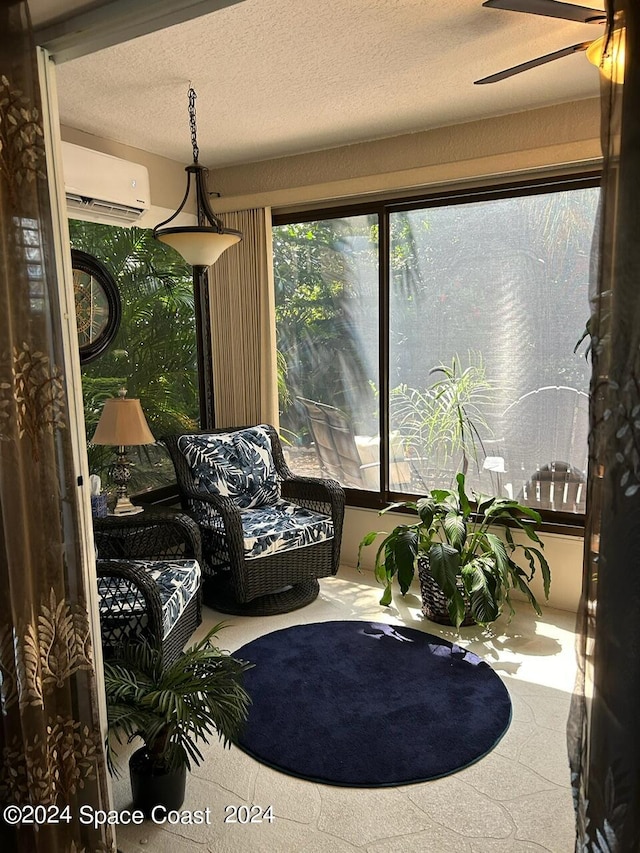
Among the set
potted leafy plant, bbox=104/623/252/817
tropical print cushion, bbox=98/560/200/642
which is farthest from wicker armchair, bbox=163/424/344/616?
potted leafy plant, bbox=104/623/252/817

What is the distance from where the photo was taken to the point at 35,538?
5.09 ft

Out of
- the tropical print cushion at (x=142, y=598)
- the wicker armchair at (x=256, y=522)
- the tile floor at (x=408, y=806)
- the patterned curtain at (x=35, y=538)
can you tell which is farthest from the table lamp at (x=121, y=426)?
the patterned curtain at (x=35, y=538)

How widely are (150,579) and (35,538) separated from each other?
1.14m

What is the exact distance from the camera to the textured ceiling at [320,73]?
2346 millimetres

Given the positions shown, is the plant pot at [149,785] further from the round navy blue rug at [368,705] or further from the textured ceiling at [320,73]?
the textured ceiling at [320,73]

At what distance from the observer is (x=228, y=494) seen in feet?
12.6

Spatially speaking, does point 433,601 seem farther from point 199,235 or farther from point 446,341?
point 199,235

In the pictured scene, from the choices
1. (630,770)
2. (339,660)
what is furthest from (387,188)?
(630,770)

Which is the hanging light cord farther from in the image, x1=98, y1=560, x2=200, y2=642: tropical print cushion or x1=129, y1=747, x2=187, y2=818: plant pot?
x1=129, y1=747, x2=187, y2=818: plant pot

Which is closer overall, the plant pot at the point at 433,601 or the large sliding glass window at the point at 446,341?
the plant pot at the point at 433,601

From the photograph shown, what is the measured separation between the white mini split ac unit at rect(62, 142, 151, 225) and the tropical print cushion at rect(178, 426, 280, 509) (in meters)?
1.29

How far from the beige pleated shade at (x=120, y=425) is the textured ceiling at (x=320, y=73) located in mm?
1436

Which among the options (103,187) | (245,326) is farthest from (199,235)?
(245,326)

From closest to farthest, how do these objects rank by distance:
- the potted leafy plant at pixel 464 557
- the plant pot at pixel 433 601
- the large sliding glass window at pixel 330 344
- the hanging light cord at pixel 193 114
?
the hanging light cord at pixel 193 114, the potted leafy plant at pixel 464 557, the plant pot at pixel 433 601, the large sliding glass window at pixel 330 344
